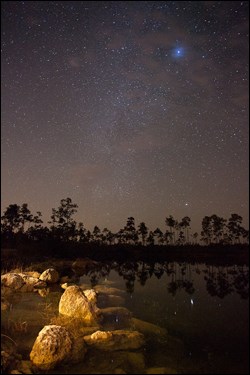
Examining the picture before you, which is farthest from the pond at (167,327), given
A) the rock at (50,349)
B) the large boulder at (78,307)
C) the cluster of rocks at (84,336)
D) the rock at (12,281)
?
the rock at (12,281)

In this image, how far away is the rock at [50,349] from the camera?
10.2 meters

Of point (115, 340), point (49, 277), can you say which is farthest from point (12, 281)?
point (115, 340)

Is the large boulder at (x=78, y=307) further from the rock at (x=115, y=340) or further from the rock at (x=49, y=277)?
the rock at (x=49, y=277)

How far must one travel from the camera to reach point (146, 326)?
14.8 meters

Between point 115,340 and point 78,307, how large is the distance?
3916 mm

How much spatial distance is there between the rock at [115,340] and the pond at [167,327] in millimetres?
391

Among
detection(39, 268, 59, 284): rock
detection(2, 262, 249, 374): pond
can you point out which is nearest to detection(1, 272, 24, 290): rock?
detection(2, 262, 249, 374): pond

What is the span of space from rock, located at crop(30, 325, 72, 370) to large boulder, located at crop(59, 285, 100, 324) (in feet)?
14.2

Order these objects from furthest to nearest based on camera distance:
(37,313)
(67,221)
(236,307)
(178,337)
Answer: (67,221)
(236,307)
(37,313)
(178,337)

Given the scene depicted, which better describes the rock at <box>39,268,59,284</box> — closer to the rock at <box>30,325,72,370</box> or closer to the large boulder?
the large boulder

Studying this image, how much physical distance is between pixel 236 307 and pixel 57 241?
1760 inches

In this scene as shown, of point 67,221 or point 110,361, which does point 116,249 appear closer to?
point 67,221

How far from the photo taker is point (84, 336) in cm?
1275

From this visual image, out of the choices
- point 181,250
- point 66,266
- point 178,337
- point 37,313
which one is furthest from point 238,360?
point 181,250
